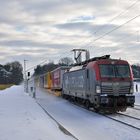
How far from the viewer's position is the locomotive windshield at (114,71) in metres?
22.7

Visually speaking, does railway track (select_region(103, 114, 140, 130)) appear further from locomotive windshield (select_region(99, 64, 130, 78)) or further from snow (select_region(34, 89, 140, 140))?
locomotive windshield (select_region(99, 64, 130, 78))

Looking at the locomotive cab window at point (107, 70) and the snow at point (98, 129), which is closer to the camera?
the snow at point (98, 129)

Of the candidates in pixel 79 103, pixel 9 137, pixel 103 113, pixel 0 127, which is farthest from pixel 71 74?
pixel 9 137

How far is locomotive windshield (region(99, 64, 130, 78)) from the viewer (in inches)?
892

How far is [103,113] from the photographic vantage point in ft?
75.0

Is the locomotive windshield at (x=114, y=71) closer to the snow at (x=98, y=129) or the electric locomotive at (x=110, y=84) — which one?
the electric locomotive at (x=110, y=84)

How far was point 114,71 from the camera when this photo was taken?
75.0 feet

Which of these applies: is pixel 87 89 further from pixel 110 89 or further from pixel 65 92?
pixel 65 92

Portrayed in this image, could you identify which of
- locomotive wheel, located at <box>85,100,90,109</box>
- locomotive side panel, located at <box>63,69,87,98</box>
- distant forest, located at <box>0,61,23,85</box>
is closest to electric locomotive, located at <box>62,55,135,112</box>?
locomotive wheel, located at <box>85,100,90,109</box>

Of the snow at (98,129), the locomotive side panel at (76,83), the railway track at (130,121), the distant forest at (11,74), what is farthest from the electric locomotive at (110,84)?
the distant forest at (11,74)

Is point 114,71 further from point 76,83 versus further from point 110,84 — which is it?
point 76,83

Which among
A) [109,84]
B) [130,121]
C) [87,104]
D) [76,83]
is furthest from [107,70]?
[76,83]

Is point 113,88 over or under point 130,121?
over

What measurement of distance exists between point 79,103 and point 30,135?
17.1m
